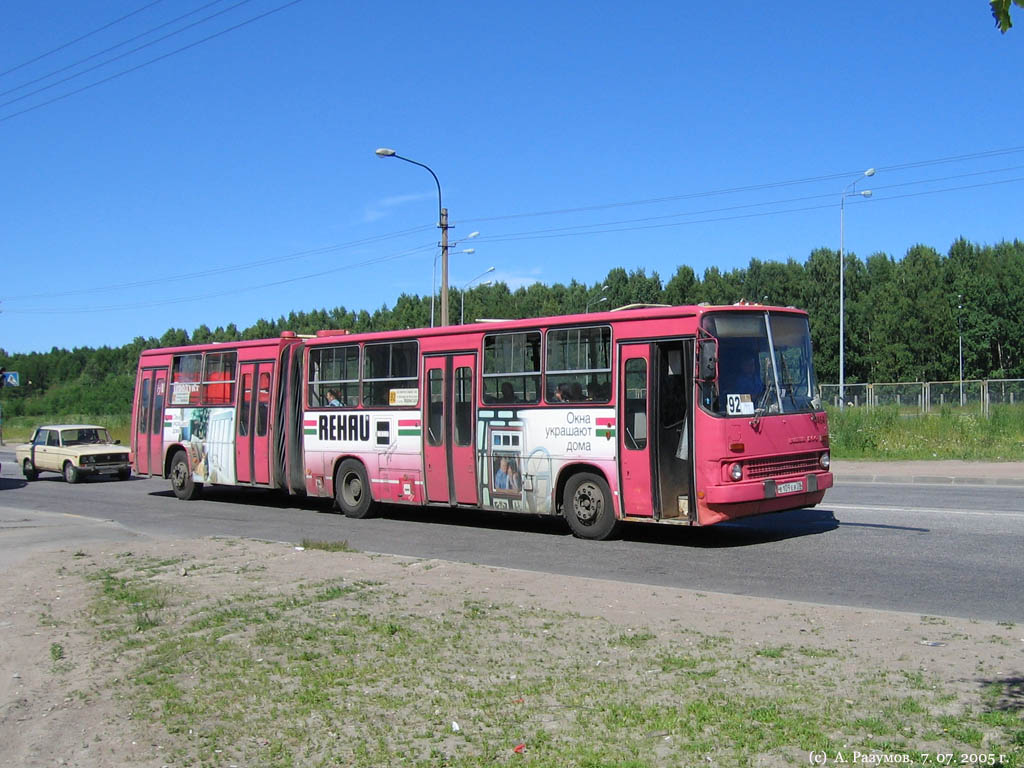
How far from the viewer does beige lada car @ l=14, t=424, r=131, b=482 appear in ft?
96.8

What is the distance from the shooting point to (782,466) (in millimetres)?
12992

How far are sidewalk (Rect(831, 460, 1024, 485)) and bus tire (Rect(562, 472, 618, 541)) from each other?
1028cm

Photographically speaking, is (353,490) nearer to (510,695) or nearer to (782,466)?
(782,466)

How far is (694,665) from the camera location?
6.46 meters

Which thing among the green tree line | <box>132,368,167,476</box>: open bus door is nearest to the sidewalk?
<box>132,368,167,476</box>: open bus door

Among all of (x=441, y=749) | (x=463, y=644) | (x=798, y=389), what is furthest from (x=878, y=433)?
(x=441, y=749)

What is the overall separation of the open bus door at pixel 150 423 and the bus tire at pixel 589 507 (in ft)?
40.5

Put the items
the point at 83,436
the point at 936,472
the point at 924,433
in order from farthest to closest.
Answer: the point at 83,436 < the point at 924,433 < the point at 936,472

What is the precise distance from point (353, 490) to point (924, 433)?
18.9 metres

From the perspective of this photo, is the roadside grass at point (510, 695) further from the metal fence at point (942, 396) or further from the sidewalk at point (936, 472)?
the metal fence at point (942, 396)

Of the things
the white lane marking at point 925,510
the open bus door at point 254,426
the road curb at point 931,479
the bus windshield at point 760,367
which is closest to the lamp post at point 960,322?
the road curb at point 931,479

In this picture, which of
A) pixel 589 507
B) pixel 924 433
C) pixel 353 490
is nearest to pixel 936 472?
pixel 924 433

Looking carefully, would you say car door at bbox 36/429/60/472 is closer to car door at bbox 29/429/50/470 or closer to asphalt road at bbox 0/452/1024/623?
car door at bbox 29/429/50/470

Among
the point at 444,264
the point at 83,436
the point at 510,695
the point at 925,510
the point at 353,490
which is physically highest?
the point at 444,264
